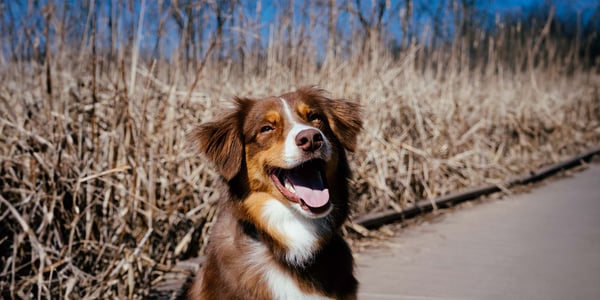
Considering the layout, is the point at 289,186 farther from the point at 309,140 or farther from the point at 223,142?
the point at 223,142

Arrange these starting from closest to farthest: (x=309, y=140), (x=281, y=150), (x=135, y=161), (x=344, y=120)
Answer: (x=309, y=140)
(x=281, y=150)
(x=344, y=120)
(x=135, y=161)

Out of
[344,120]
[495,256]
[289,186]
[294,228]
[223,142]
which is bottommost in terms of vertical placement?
[495,256]

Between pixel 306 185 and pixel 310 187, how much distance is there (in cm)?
4

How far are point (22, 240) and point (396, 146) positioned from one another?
4.01 meters

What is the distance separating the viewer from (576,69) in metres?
14.6

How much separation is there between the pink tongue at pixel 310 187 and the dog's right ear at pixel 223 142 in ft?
1.02

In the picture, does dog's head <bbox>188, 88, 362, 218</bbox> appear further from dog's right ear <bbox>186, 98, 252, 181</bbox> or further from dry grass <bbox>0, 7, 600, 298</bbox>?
dry grass <bbox>0, 7, 600, 298</bbox>

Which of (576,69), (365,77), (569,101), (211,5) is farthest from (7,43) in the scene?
(576,69)

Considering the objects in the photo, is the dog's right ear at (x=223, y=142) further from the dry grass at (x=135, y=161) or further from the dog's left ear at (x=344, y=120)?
the dry grass at (x=135, y=161)

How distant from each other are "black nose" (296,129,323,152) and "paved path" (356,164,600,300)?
141cm

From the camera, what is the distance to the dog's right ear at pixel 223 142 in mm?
2973

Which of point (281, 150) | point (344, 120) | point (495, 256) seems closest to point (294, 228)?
point (281, 150)

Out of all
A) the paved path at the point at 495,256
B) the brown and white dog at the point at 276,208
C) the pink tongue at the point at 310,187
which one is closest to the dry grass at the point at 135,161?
the paved path at the point at 495,256

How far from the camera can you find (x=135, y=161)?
3988 millimetres
